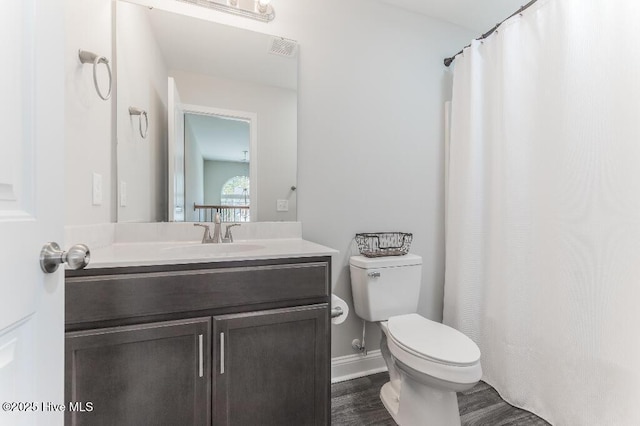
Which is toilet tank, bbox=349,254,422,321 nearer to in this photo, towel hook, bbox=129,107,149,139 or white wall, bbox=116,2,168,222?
white wall, bbox=116,2,168,222

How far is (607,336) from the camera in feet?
4.00

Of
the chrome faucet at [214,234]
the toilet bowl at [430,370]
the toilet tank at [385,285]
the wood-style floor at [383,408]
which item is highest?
the chrome faucet at [214,234]

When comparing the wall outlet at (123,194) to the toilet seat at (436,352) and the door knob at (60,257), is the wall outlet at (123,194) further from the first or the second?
the toilet seat at (436,352)

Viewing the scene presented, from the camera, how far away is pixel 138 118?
1.46 meters

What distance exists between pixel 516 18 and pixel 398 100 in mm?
738

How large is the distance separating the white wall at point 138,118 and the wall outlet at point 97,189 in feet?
0.47

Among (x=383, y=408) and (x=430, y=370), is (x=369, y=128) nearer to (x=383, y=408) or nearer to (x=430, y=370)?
(x=430, y=370)

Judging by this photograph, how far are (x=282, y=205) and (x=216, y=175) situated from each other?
41 centimetres

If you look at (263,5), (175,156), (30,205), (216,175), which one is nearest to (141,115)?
(175,156)

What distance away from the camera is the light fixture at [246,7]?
1.55m

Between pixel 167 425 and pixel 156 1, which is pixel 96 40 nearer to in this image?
pixel 156 1

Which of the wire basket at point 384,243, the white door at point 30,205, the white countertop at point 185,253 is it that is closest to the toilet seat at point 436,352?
the wire basket at point 384,243

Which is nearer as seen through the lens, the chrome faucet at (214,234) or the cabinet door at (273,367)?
the cabinet door at (273,367)

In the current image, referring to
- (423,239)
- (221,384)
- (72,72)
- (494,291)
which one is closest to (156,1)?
(72,72)
